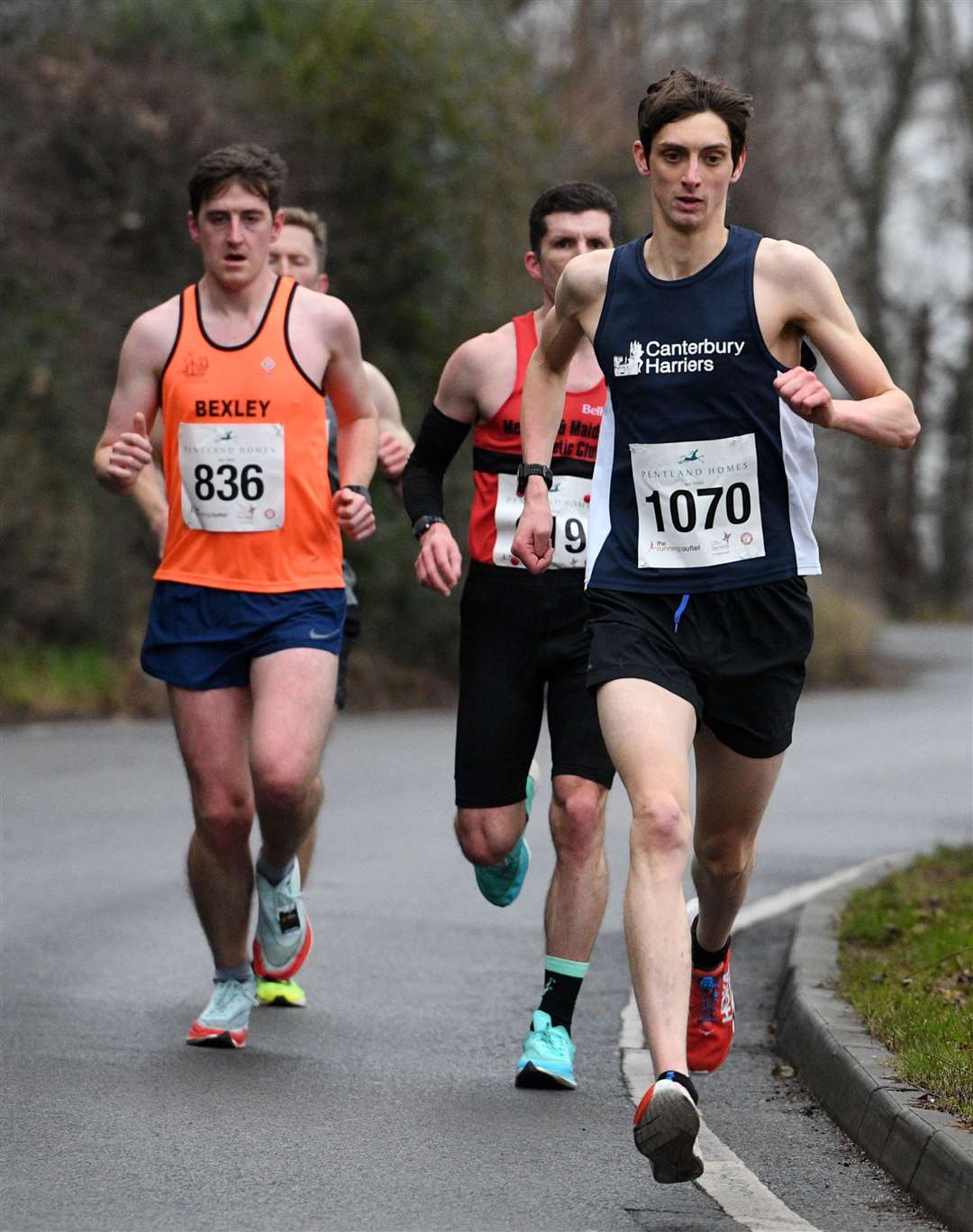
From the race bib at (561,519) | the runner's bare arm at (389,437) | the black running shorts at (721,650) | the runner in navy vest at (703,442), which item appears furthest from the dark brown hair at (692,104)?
the runner's bare arm at (389,437)

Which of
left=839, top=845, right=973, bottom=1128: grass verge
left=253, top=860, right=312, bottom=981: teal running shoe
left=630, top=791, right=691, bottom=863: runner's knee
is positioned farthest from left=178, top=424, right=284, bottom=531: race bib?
left=839, top=845, right=973, bottom=1128: grass verge

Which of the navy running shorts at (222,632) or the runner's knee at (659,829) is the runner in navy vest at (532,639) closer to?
the navy running shorts at (222,632)

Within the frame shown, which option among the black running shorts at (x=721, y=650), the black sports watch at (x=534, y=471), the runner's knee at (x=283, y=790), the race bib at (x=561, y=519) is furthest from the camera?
the race bib at (x=561, y=519)

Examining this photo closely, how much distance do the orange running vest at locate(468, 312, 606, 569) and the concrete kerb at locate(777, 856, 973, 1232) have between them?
145cm

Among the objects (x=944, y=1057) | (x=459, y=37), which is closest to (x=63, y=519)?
(x=459, y=37)

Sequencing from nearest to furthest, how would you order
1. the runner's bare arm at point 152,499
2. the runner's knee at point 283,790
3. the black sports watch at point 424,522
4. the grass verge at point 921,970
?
the grass verge at point 921,970 → the runner's knee at point 283,790 → the black sports watch at point 424,522 → the runner's bare arm at point 152,499

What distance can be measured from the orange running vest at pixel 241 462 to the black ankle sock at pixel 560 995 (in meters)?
1.25

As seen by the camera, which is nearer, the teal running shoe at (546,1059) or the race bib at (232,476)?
the teal running shoe at (546,1059)

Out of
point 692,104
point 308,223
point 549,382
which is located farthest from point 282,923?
point 692,104

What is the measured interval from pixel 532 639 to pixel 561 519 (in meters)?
0.33

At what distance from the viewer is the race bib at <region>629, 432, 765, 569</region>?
203 inches

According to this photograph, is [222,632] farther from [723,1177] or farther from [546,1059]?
[723,1177]

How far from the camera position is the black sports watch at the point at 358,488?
21.2 feet

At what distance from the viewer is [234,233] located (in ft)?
20.9
